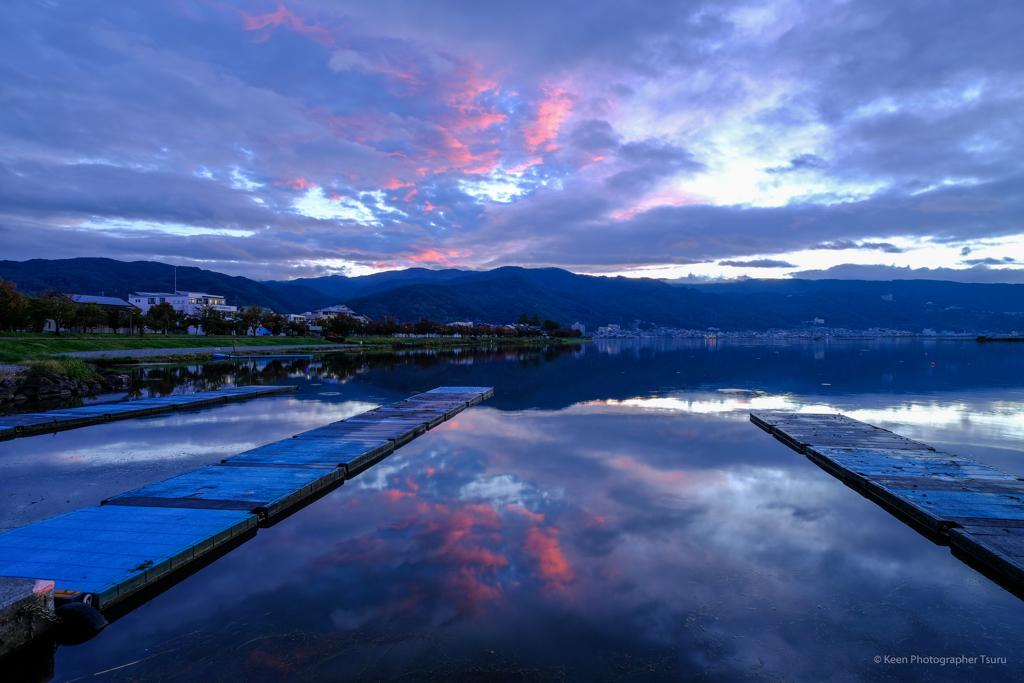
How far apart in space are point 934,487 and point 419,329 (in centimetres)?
11722

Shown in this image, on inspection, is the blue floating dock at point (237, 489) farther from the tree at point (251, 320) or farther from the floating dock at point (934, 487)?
the tree at point (251, 320)

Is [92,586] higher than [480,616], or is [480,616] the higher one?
[92,586]

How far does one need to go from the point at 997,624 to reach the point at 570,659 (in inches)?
206

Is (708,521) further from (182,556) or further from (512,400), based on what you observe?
(512,400)

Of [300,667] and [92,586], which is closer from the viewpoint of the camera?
[300,667]

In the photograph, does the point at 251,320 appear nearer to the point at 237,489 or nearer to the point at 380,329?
the point at 380,329

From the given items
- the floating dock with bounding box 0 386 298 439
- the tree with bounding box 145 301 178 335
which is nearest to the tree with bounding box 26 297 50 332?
the tree with bounding box 145 301 178 335

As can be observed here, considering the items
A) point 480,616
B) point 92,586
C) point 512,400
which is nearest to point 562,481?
point 480,616

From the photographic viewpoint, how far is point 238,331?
3317 inches

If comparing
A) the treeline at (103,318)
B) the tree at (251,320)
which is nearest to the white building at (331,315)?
the tree at (251,320)

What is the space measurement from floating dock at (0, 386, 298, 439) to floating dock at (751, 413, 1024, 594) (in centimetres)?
2251

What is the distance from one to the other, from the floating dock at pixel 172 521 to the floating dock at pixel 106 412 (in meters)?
8.99

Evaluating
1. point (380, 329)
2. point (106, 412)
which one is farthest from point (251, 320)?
point (106, 412)

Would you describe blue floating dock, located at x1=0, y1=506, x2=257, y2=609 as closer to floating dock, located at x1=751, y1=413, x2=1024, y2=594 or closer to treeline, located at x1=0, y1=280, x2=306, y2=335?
floating dock, located at x1=751, y1=413, x2=1024, y2=594
